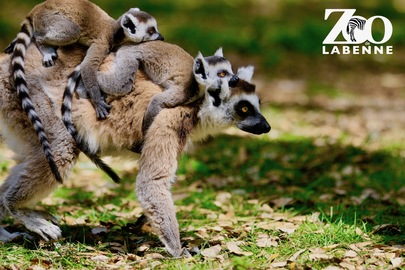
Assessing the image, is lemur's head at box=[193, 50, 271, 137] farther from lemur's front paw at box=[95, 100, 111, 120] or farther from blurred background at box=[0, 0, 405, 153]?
blurred background at box=[0, 0, 405, 153]

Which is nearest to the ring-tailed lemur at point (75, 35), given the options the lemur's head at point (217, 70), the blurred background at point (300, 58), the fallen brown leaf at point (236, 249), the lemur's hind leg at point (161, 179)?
the lemur's hind leg at point (161, 179)

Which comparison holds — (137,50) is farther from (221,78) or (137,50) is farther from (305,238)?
(305,238)

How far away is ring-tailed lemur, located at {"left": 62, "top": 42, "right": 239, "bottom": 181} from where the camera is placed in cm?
507

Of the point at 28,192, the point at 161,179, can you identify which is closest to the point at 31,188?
the point at 28,192

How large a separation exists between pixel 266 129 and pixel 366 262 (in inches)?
49.9

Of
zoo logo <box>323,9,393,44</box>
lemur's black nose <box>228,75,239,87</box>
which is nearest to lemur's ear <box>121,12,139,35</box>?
lemur's black nose <box>228,75,239,87</box>

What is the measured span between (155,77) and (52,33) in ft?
2.88

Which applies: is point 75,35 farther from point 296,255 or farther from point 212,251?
point 296,255

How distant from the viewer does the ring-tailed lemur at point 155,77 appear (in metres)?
5.07

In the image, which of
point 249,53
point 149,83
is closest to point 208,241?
point 149,83

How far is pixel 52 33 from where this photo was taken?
512 centimetres

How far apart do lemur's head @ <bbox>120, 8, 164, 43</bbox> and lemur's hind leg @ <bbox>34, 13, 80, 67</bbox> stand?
Result: 391mm

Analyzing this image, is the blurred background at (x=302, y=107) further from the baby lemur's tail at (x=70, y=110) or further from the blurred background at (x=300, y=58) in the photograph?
the baby lemur's tail at (x=70, y=110)

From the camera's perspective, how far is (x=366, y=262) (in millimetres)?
4680
